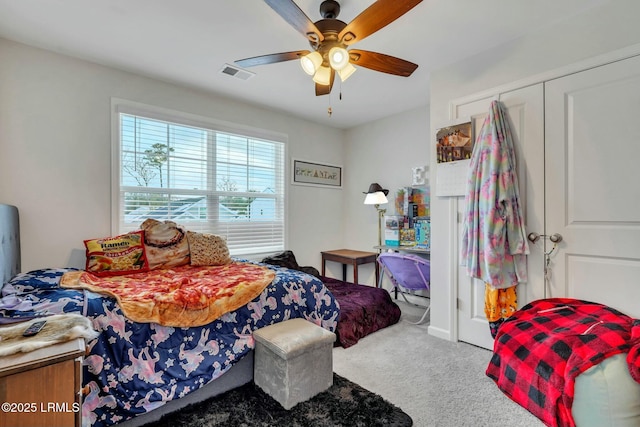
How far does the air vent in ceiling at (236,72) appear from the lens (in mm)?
2741

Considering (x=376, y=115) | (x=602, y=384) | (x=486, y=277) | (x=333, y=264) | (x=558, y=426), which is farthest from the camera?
(x=333, y=264)

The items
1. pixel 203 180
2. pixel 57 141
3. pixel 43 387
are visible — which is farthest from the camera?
pixel 203 180

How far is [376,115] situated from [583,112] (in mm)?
2397

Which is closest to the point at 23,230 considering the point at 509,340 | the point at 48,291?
the point at 48,291

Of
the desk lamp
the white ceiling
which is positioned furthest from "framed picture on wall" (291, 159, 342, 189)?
the white ceiling

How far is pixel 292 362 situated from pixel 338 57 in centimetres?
179

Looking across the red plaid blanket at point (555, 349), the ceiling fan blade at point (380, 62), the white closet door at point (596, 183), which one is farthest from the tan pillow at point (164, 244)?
the white closet door at point (596, 183)

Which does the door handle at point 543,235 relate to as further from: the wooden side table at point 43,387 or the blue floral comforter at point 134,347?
the wooden side table at point 43,387

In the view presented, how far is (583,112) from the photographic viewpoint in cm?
199

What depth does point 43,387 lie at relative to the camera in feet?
3.13

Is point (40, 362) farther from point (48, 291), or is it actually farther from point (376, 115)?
point (376, 115)

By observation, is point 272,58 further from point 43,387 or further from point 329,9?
point 43,387

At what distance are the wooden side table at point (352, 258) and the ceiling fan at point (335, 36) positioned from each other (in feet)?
7.74

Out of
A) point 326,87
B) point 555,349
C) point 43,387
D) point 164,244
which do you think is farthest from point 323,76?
point 555,349
